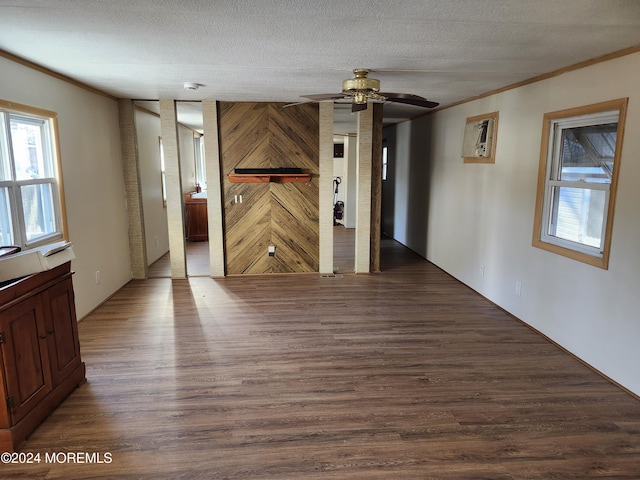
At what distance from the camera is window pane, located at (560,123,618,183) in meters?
3.10

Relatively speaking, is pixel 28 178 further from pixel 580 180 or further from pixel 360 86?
pixel 580 180

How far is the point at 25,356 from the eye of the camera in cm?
232

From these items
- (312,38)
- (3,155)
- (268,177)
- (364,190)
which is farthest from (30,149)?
(364,190)

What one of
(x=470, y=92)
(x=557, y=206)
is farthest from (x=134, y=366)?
(x=470, y=92)

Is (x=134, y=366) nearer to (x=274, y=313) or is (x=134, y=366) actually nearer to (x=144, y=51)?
(x=274, y=313)

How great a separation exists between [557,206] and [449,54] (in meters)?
1.73

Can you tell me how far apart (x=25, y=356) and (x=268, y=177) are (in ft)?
12.2

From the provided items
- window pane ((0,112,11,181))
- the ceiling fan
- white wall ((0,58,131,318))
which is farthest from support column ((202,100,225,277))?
window pane ((0,112,11,181))

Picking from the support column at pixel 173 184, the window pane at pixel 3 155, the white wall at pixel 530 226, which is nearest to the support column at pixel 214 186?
the support column at pixel 173 184

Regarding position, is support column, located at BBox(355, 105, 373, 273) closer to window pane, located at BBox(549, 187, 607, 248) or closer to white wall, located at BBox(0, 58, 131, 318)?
window pane, located at BBox(549, 187, 607, 248)

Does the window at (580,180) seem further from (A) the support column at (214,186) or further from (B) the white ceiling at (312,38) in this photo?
(A) the support column at (214,186)

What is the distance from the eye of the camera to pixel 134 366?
3.20 metres

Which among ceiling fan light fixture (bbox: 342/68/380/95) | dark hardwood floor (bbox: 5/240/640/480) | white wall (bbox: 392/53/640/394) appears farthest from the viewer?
ceiling fan light fixture (bbox: 342/68/380/95)

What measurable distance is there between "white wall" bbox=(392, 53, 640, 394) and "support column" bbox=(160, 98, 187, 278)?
3755mm
